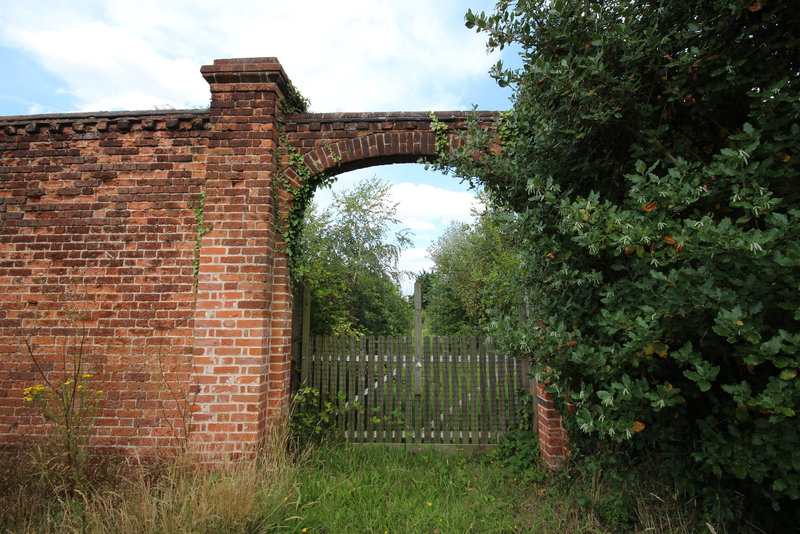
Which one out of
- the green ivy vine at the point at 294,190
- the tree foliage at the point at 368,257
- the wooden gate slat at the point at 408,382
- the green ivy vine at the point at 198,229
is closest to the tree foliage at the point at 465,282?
the tree foliage at the point at 368,257

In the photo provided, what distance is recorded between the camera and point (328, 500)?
11.2 ft

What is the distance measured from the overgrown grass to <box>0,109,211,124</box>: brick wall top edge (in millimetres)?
3525

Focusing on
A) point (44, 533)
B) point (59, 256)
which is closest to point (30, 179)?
point (59, 256)

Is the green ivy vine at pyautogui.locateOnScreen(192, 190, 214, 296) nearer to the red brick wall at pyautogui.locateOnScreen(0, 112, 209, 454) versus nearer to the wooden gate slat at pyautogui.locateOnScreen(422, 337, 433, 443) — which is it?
the red brick wall at pyautogui.locateOnScreen(0, 112, 209, 454)

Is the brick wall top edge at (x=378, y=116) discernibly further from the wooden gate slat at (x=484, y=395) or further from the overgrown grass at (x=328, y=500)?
the overgrown grass at (x=328, y=500)

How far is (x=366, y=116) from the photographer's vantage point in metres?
4.40

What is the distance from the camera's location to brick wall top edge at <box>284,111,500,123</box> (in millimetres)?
4375

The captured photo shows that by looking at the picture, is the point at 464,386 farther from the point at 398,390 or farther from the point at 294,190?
the point at 294,190

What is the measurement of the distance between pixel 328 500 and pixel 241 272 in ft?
7.61

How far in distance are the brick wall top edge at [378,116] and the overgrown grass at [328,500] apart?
11.6 ft

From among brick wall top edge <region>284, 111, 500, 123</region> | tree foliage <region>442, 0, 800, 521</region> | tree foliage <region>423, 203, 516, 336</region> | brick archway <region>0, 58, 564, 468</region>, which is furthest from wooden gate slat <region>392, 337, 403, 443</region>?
tree foliage <region>423, 203, 516, 336</region>

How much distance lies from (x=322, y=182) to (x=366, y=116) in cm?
90

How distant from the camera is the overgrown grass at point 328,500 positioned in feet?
9.22

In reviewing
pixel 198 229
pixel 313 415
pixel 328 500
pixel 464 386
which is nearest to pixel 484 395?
pixel 464 386
